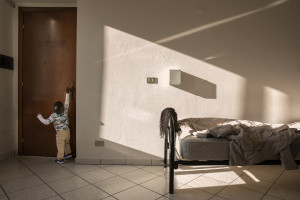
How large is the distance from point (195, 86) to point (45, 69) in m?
2.34

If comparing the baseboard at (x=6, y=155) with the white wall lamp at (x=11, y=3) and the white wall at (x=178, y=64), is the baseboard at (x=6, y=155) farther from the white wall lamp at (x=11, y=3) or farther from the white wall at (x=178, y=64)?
the white wall lamp at (x=11, y=3)

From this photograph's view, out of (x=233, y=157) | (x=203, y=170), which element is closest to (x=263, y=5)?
(x=233, y=157)

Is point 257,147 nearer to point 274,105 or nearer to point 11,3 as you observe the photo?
point 274,105

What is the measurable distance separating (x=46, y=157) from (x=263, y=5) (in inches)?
156

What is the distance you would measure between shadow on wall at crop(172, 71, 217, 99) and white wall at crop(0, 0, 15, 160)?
256 centimetres

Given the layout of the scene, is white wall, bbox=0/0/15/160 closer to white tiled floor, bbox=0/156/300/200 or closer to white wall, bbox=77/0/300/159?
white tiled floor, bbox=0/156/300/200

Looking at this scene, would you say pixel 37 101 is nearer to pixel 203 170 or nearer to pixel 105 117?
pixel 105 117

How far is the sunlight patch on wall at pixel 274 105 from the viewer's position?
292cm

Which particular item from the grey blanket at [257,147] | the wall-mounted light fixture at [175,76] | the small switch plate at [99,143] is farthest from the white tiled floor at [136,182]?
the wall-mounted light fixture at [175,76]

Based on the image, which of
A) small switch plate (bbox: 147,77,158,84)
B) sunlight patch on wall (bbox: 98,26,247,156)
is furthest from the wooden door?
small switch plate (bbox: 147,77,158,84)

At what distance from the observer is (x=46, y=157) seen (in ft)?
10.5

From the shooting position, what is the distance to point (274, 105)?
2.92 m

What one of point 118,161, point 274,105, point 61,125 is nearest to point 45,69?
point 61,125

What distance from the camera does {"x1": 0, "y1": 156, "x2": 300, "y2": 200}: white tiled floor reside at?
2.03 meters
